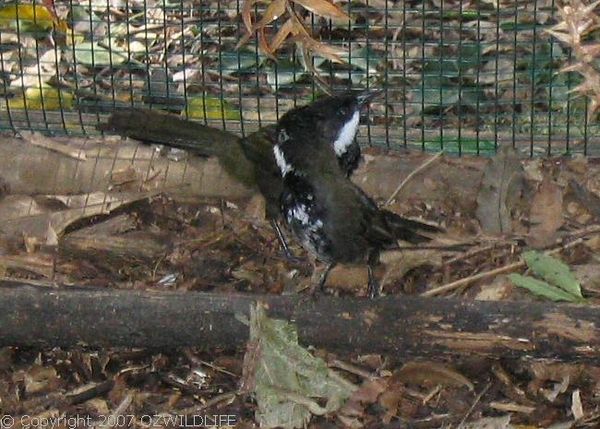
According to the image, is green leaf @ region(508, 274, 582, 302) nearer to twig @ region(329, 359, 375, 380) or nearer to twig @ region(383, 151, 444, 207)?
twig @ region(329, 359, 375, 380)

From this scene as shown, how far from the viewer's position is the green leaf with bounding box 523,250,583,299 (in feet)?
15.0

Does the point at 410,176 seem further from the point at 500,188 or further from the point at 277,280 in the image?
the point at 277,280

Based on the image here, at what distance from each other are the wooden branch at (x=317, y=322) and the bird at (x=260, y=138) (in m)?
0.83

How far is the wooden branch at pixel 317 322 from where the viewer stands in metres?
3.92

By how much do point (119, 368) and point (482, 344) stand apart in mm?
1386

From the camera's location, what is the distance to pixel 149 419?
442cm

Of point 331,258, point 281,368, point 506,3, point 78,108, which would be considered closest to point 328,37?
point 506,3

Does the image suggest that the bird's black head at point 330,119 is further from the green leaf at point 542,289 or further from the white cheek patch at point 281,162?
the green leaf at point 542,289

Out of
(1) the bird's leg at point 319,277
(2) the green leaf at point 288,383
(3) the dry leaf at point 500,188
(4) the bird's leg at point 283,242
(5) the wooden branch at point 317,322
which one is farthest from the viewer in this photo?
(3) the dry leaf at point 500,188

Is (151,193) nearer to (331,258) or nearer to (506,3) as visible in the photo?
(331,258)

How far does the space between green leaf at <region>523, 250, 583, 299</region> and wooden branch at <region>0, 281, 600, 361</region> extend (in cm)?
64

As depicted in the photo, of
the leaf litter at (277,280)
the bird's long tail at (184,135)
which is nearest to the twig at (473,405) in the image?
the leaf litter at (277,280)

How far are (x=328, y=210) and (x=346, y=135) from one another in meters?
0.52

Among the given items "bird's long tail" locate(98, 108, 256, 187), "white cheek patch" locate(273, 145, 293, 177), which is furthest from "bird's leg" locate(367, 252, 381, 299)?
"bird's long tail" locate(98, 108, 256, 187)
